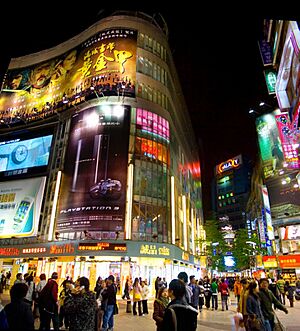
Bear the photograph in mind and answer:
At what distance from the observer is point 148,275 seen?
27.3 metres

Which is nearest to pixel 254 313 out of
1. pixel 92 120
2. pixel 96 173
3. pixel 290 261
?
pixel 96 173

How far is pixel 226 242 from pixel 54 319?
137 feet

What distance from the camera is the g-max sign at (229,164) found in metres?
122

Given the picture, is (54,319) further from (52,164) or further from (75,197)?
(52,164)

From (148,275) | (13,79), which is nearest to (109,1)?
(148,275)

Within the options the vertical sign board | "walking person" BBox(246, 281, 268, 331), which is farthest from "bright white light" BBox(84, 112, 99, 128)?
the vertical sign board

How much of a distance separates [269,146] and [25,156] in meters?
37.2

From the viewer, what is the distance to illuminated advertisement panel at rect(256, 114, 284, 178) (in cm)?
4400

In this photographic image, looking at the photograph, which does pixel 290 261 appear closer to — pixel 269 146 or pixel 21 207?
pixel 269 146

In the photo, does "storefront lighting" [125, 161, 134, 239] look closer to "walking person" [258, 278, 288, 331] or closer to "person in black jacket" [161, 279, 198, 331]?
"walking person" [258, 278, 288, 331]

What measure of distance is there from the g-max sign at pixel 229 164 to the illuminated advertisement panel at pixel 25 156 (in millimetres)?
100081

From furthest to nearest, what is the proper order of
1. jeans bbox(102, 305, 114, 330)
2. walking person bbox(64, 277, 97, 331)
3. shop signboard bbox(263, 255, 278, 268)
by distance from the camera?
shop signboard bbox(263, 255, 278, 268) < jeans bbox(102, 305, 114, 330) < walking person bbox(64, 277, 97, 331)

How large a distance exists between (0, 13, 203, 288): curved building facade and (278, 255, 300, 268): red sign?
1231 centimetres

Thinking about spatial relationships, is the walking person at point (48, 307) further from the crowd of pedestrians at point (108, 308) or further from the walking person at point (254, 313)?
the walking person at point (254, 313)
